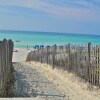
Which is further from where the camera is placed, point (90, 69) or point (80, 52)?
point (80, 52)

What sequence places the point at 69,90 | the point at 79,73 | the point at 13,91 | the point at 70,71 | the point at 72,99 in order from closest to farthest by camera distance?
the point at 72,99 → the point at 13,91 → the point at 69,90 → the point at 79,73 → the point at 70,71

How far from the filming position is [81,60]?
18.0 metres

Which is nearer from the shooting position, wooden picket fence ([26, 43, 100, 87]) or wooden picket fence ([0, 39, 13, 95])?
wooden picket fence ([0, 39, 13, 95])

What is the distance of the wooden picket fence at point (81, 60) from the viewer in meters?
15.8

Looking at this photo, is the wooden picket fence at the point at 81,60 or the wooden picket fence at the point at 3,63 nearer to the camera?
the wooden picket fence at the point at 3,63

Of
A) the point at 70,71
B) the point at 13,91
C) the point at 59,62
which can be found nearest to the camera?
the point at 13,91

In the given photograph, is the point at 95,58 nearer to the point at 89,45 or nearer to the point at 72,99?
the point at 89,45

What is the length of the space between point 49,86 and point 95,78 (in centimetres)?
196

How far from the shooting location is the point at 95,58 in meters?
15.9

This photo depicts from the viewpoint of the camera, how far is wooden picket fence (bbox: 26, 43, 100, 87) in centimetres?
1579

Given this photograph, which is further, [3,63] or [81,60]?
[81,60]

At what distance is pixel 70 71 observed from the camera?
2033 centimetres

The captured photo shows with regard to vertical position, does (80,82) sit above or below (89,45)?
below

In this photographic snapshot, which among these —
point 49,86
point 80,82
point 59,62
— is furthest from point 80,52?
point 59,62
